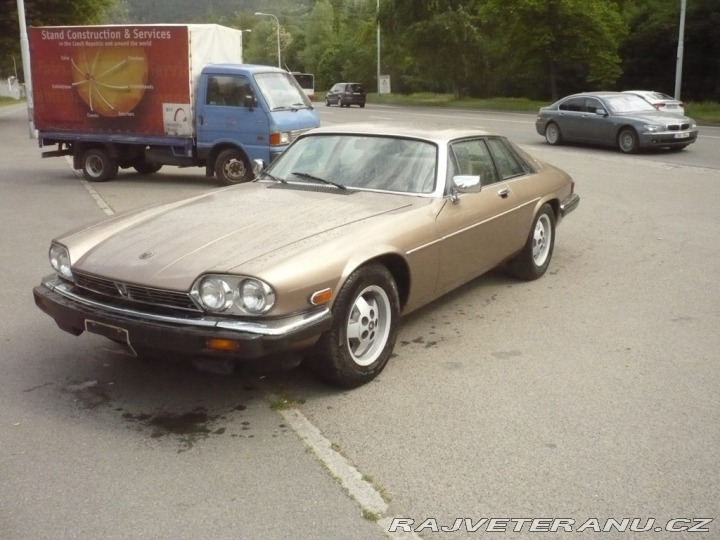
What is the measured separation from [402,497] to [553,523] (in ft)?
2.08

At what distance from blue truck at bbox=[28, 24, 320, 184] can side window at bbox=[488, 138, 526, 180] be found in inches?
254

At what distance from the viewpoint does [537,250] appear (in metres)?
7.28

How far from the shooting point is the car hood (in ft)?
14.1

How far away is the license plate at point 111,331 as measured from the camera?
4234 millimetres

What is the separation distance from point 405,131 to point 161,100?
28.7 ft

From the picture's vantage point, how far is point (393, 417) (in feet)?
14.3

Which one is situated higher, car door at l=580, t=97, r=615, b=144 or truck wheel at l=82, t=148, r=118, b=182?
car door at l=580, t=97, r=615, b=144

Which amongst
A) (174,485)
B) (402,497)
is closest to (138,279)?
(174,485)

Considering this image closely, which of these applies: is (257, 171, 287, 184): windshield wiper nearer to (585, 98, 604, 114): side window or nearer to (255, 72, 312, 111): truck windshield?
(255, 72, 312, 111): truck windshield

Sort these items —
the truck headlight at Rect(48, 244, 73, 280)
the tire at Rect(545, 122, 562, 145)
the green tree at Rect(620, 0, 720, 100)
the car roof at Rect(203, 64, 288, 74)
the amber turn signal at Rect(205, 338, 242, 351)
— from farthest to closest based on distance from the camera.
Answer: the green tree at Rect(620, 0, 720, 100)
the tire at Rect(545, 122, 562, 145)
the car roof at Rect(203, 64, 288, 74)
the truck headlight at Rect(48, 244, 73, 280)
the amber turn signal at Rect(205, 338, 242, 351)

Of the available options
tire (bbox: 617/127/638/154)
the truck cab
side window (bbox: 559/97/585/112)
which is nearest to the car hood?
the truck cab

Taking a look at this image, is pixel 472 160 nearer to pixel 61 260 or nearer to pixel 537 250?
pixel 537 250

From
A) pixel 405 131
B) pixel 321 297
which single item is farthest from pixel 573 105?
pixel 321 297

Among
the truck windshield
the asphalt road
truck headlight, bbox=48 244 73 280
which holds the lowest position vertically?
the asphalt road
